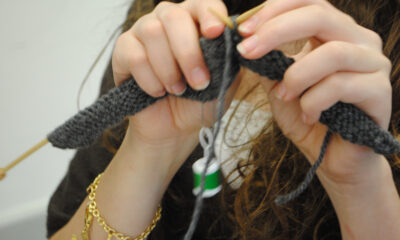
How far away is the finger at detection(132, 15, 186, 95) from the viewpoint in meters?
0.34

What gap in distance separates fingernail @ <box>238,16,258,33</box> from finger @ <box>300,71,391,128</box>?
0.29ft

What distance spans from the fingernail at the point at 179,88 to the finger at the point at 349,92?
0.13 meters

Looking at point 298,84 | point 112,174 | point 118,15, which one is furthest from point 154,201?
point 118,15

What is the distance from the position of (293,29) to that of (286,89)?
6 cm

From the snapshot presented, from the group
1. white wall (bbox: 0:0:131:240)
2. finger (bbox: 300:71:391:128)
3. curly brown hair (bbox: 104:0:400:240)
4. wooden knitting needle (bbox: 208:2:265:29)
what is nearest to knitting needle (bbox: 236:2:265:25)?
wooden knitting needle (bbox: 208:2:265:29)

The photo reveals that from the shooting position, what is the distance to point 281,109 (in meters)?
0.39

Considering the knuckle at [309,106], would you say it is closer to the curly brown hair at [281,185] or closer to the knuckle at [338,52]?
the knuckle at [338,52]

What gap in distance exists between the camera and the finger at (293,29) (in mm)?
301

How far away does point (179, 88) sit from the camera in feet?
1.17

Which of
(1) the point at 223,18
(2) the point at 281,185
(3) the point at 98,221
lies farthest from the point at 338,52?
(3) the point at 98,221

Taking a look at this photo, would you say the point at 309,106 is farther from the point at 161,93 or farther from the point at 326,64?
the point at 161,93

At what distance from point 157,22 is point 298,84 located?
0.17 meters

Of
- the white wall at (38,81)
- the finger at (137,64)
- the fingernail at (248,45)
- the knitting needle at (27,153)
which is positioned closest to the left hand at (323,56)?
the fingernail at (248,45)

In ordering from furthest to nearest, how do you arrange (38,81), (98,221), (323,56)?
(38,81), (98,221), (323,56)
